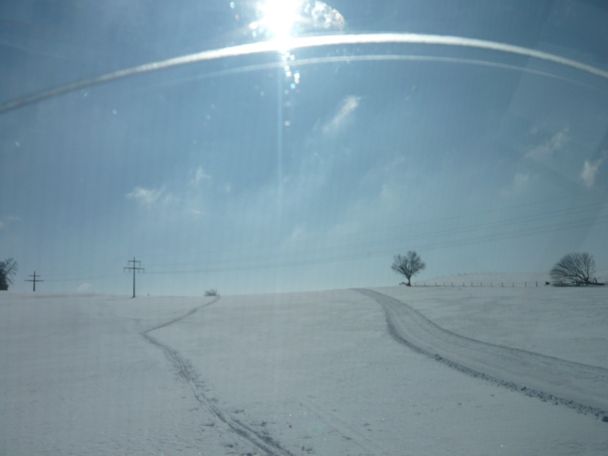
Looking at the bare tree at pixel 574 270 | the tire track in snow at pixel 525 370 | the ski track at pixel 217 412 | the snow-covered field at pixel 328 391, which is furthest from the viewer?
the bare tree at pixel 574 270

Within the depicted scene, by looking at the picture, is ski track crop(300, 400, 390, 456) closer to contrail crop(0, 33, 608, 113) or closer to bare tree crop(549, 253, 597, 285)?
contrail crop(0, 33, 608, 113)

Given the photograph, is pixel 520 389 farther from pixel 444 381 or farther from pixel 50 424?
pixel 50 424

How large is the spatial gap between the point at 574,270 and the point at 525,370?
63584mm

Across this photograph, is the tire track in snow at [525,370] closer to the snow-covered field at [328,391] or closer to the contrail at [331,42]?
the snow-covered field at [328,391]

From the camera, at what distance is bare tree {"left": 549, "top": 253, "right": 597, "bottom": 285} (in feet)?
200

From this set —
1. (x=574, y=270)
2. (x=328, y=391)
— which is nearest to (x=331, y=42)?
(x=328, y=391)

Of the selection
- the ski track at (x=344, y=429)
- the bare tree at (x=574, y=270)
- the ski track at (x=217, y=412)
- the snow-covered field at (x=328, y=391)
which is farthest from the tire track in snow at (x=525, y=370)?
the bare tree at (x=574, y=270)

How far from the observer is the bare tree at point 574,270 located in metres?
60.8

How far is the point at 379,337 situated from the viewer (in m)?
15.6

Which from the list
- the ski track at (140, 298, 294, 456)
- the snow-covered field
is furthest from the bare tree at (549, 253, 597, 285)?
the ski track at (140, 298, 294, 456)

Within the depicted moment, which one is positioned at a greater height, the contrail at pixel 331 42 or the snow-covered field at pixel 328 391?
the contrail at pixel 331 42

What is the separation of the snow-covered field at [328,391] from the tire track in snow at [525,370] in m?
0.04

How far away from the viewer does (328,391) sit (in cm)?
887

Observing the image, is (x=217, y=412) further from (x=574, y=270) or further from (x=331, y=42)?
(x=574, y=270)
